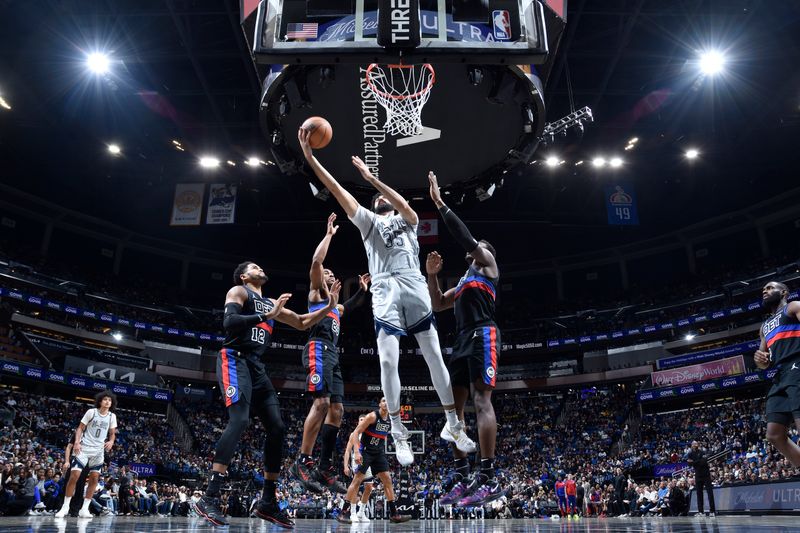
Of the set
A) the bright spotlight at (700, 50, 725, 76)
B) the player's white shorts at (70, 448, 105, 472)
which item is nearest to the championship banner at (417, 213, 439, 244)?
the bright spotlight at (700, 50, 725, 76)

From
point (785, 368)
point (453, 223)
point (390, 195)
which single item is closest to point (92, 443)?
point (390, 195)

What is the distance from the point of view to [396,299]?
4.94m

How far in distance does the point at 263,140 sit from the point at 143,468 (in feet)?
51.8

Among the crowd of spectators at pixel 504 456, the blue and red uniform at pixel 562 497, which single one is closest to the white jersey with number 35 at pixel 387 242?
the crowd of spectators at pixel 504 456

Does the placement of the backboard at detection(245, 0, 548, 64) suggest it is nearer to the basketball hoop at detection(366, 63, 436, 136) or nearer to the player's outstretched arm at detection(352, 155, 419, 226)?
the player's outstretched arm at detection(352, 155, 419, 226)

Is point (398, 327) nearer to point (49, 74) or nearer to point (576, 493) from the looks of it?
point (576, 493)

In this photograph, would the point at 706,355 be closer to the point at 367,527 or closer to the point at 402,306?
the point at 367,527

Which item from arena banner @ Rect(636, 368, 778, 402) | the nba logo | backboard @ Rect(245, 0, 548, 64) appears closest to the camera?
backboard @ Rect(245, 0, 548, 64)

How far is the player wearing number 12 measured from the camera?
208 inches

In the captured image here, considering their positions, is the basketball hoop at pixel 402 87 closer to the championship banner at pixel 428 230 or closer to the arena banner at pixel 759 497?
the arena banner at pixel 759 497

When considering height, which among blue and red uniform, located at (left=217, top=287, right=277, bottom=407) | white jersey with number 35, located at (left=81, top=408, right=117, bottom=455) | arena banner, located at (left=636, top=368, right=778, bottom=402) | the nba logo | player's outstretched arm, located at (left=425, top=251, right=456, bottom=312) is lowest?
white jersey with number 35, located at (left=81, top=408, right=117, bottom=455)

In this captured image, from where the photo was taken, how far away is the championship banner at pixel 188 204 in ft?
82.5

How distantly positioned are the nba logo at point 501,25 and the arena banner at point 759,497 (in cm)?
1100

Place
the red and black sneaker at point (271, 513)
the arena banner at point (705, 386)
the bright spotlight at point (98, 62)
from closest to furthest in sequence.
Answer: the red and black sneaker at point (271, 513)
the bright spotlight at point (98, 62)
the arena banner at point (705, 386)
